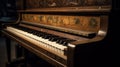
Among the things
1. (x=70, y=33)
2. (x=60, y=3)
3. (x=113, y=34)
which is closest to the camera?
(x=113, y=34)

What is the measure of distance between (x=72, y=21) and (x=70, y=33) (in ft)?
0.48

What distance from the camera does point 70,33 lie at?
1608mm

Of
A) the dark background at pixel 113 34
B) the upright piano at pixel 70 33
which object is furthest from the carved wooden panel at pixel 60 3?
the dark background at pixel 113 34

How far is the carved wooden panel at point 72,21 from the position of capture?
54.5 inches

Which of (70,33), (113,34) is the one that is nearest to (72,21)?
(70,33)

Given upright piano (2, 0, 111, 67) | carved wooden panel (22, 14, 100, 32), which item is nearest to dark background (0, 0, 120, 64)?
upright piano (2, 0, 111, 67)

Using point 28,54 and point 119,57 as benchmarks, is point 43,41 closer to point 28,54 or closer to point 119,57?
point 119,57

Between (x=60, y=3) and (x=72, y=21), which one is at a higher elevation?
(x=60, y=3)

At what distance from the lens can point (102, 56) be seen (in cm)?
114

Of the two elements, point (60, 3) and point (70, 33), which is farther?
point (60, 3)

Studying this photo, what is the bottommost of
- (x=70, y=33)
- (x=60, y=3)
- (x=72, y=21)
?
(x=70, y=33)

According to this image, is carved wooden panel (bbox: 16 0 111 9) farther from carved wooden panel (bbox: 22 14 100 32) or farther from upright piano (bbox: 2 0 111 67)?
carved wooden panel (bbox: 22 14 100 32)

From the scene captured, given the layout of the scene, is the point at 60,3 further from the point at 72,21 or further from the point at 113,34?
the point at 113,34

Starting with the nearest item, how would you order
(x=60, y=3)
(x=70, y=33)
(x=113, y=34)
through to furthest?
(x=113, y=34), (x=70, y=33), (x=60, y=3)
